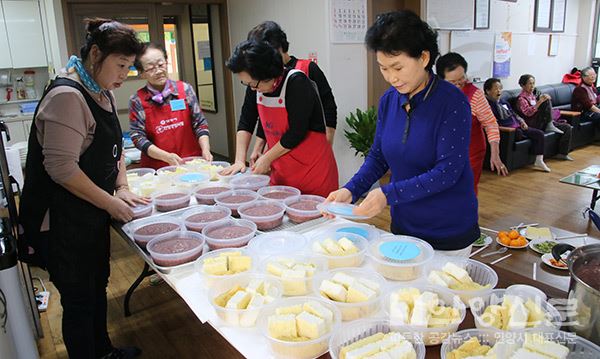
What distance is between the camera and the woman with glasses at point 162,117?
262cm

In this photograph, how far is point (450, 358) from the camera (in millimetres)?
906

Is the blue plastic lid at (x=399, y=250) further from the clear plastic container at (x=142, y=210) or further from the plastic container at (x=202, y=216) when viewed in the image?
the clear plastic container at (x=142, y=210)

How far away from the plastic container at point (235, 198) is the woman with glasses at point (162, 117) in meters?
0.66

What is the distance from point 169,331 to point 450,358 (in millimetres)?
1984

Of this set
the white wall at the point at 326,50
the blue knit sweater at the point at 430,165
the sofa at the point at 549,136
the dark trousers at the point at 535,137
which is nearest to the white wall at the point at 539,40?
the sofa at the point at 549,136

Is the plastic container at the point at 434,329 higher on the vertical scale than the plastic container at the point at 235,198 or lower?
lower

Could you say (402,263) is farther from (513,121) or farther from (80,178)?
(513,121)

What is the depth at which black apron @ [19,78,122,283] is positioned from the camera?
1595mm

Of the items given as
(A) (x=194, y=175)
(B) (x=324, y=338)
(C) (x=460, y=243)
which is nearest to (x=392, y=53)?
(C) (x=460, y=243)

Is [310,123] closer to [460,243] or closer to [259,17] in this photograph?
[460,243]

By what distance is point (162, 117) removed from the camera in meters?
2.74

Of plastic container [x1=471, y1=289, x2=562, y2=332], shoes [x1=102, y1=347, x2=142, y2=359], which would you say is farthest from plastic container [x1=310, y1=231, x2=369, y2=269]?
shoes [x1=102, y1=347, x2=142, y2=359]

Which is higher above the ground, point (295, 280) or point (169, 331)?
point (295, 280)

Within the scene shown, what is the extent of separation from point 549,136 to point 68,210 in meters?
6.17
